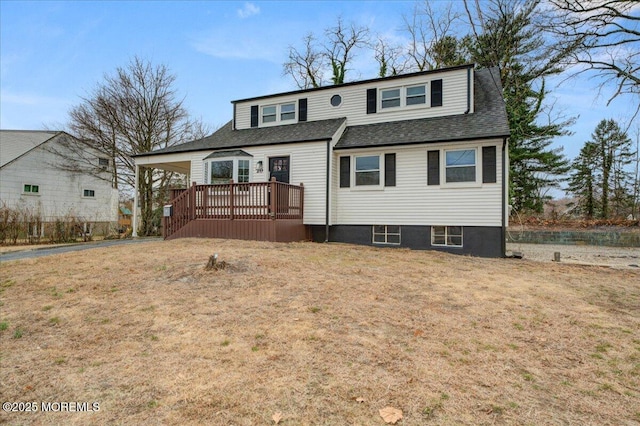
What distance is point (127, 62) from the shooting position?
1816cm

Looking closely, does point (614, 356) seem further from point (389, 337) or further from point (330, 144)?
point (330, 144)

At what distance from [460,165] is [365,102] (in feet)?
15.0

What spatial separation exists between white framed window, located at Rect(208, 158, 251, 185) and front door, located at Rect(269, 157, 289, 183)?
85 centimetres

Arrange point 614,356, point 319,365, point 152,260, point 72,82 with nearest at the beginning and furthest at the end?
point 319,365
point 614,356
point 152,260
point 72,82

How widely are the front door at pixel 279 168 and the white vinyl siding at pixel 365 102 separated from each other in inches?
106

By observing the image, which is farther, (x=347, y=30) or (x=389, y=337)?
(x=347, y=30)

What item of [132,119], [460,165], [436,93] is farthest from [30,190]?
[460,165]

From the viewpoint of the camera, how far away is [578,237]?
44.9 ft

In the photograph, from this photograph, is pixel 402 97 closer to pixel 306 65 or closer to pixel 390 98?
pixel 390 98

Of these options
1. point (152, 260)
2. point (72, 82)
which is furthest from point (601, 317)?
point (72, 82)

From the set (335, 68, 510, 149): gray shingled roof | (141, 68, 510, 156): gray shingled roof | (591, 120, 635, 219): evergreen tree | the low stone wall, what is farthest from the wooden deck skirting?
(591, 120, 635, 219): evergreen tree

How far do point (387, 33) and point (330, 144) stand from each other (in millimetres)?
17336

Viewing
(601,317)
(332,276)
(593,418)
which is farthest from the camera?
(332,276)

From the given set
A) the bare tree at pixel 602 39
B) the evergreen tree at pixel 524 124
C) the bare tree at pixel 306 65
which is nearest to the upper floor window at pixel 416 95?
the bare tree at pixel 602 39
